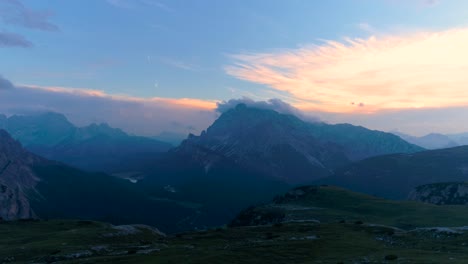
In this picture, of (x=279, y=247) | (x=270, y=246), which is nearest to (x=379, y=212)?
(x=270, y=246)

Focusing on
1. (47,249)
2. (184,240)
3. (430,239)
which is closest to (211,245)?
(184,240)

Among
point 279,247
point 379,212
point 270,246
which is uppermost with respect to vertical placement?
point 279,247

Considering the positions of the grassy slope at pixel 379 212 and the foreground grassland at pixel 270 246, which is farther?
the grassy slope at pixel 379 212

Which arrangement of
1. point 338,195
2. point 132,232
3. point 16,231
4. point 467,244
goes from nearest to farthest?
point 467,244 < point 132,232 < point 16,231 < point 338,195

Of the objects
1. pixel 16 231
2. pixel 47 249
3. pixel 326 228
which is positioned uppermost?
pixel 326 228

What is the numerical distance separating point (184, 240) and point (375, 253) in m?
40.1

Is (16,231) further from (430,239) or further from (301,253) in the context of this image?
(430,239)

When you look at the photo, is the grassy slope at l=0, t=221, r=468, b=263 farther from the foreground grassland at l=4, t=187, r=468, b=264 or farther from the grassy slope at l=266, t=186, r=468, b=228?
the grassy slope at l=266, t=186, r=468, b=228

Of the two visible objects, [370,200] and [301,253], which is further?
[370,200]

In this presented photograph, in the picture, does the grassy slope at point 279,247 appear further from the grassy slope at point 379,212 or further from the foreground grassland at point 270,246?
the grassy slope at point 379,212

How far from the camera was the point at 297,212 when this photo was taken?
16362 cm

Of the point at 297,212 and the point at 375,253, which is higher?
the point at 375,253

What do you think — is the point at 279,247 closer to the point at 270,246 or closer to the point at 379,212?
the point at 270,246

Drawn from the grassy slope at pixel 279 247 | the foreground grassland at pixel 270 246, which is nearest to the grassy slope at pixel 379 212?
the foreground grassland at pixel 270 246
